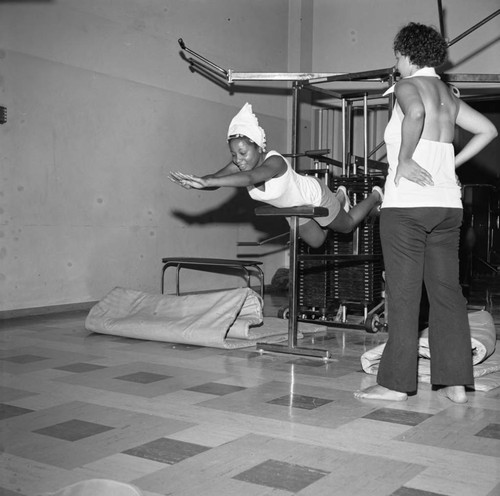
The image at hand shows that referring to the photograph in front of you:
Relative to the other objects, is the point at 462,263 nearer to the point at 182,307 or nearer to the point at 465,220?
the point at 465,220

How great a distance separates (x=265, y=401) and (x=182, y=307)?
1.87m

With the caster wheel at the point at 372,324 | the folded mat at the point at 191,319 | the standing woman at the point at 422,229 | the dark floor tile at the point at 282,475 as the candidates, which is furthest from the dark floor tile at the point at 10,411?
the caster wheel at the point at 372,324

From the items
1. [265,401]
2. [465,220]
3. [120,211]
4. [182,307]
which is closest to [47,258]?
[120,211]

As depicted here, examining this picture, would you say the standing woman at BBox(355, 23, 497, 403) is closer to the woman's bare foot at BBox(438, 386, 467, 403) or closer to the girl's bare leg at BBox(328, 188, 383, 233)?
the woman's bare foot at BBox(438, 386, 467, 403)

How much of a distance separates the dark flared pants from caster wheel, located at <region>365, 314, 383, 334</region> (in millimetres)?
2042

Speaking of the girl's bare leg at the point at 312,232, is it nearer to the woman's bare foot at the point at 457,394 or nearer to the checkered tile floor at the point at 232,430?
the checkered tile floor at the point at 232,430

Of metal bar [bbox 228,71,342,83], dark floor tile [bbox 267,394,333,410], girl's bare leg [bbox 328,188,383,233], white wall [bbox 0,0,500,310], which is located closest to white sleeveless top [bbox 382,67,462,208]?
dark floor tile [bbox 267,394,333,410]

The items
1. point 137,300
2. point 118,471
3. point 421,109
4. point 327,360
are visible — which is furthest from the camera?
point 137,300

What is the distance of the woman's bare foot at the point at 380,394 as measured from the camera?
2971 millimetres

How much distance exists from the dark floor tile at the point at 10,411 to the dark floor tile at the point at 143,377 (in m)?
0.65

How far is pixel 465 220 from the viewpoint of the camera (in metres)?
8.28

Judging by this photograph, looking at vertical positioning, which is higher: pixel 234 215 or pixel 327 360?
pixel 234 215

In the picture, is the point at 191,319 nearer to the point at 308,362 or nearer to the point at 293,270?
the point at 293,270

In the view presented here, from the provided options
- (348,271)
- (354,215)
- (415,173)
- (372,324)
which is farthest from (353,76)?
(415,173)
